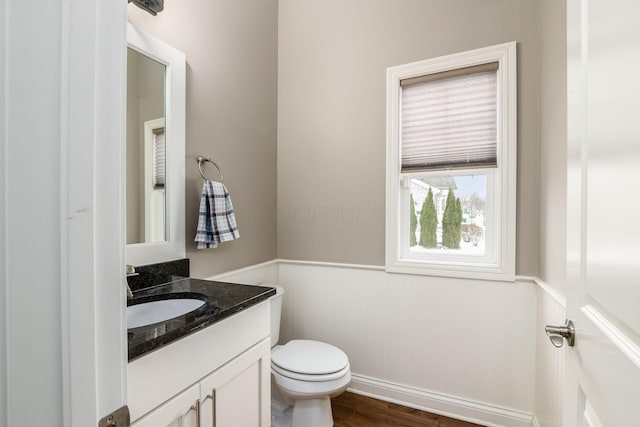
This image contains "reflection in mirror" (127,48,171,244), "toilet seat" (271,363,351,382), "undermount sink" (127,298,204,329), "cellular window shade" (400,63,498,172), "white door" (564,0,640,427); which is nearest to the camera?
"white door" (564,0,640,427)

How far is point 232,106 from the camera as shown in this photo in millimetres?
1811

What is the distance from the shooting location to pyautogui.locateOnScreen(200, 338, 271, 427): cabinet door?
0.95 metres

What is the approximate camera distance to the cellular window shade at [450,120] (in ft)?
5.59

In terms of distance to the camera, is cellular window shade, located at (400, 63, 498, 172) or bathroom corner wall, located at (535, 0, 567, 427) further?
cellular window shade, located at (400, 63, 498, 172)

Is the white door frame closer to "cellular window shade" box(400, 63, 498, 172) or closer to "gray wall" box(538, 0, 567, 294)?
"gray wall" box(538, 0, 567, 294)

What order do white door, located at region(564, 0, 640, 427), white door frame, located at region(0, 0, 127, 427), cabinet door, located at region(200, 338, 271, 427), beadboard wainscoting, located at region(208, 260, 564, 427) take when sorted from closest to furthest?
white door frame, located at region(0, 0, 127, 427) < white door, located at region(564, 0, 640, 427) < cabinet door, located at region(200, 338, 271, 427) < beadboard wainscoting, located at region(208, 260, 564, 427)

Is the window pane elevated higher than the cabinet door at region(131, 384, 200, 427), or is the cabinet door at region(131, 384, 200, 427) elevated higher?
the window pane

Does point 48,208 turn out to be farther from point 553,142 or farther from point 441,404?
point 441,404

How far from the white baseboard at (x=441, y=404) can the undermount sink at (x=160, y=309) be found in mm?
1301

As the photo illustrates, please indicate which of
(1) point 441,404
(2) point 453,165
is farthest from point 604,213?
(1) point 441,404

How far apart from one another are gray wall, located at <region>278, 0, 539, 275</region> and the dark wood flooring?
0.86 metres

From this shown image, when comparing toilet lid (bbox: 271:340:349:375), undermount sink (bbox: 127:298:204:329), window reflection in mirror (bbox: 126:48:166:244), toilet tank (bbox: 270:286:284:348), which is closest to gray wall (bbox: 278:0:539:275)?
toilet tank (bbox: 270:286:284:348)

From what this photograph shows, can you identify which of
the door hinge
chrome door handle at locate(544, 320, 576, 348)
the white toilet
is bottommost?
the white toilet

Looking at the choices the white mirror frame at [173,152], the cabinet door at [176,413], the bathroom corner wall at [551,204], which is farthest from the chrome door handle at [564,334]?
the white mirror frame at [173,152]
